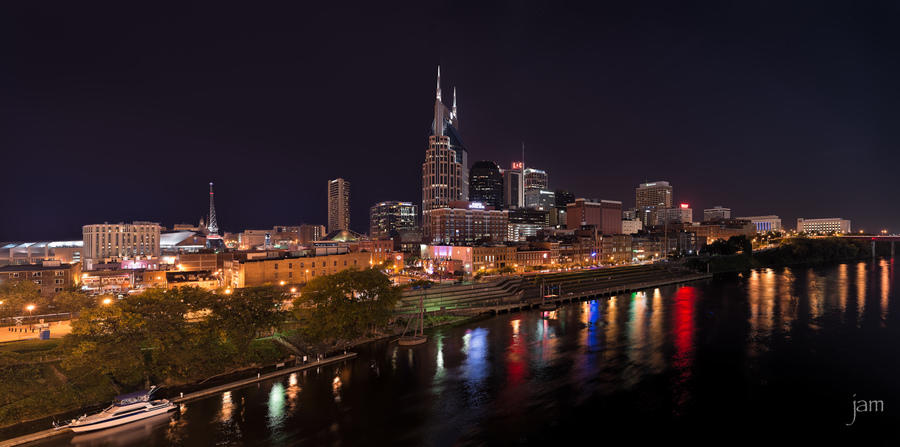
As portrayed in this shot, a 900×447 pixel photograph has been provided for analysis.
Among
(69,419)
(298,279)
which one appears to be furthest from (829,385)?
(298,279)

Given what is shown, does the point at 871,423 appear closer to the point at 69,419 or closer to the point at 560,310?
the point at 560,310

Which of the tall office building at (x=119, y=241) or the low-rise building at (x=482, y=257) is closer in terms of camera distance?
the low-rise building at (x=482, y=257)

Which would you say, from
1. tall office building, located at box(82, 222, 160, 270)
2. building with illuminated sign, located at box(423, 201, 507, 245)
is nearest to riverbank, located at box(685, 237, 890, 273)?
building with illuminated sign, located at box(423, 201, 507, 245)

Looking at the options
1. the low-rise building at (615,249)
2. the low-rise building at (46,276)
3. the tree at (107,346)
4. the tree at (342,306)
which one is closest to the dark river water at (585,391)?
the tree at (342,306)

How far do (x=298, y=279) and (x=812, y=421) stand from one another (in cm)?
6302

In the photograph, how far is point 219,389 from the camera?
107 feet

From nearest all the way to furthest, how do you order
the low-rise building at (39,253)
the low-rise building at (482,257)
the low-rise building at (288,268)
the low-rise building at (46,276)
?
the low-rise building at (46,276) → the low-rise building at (288,268) → the low-rise building at (482,257) → the low-rise building at (39,253)

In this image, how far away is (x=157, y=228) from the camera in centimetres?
13425

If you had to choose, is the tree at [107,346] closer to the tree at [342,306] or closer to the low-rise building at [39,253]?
the tree at [342,306]

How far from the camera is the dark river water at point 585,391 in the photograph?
27047 mm

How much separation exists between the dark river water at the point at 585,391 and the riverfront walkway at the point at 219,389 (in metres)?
0.82

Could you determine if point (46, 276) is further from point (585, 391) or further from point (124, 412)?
point (585, 391)

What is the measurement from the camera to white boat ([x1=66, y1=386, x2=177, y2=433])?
2683 cm

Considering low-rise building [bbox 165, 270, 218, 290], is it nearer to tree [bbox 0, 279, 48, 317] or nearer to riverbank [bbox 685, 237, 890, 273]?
tree [bbox 0, 279, 48, 317]
